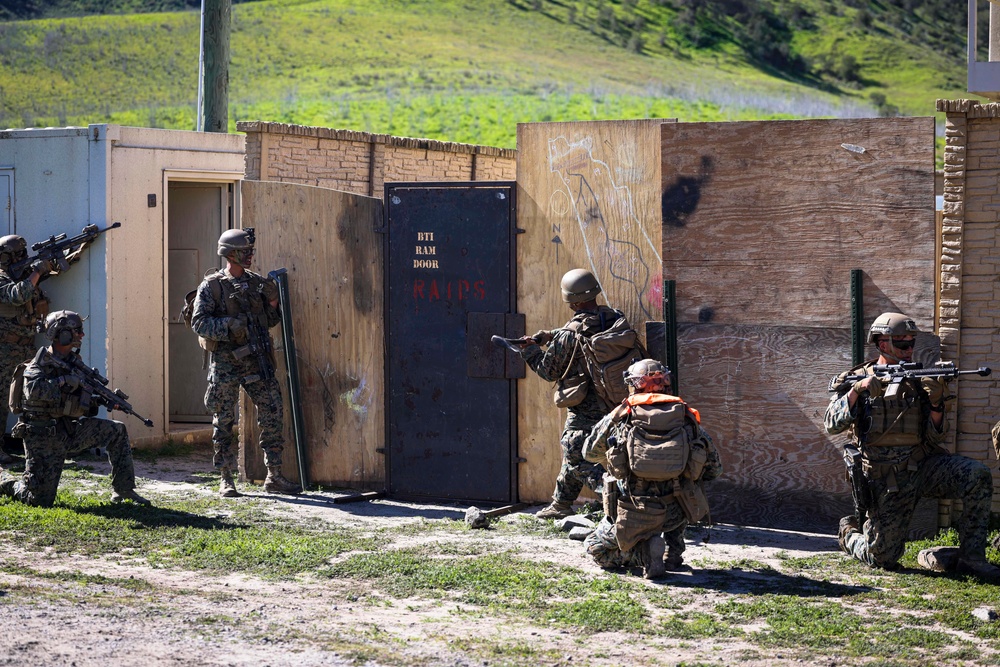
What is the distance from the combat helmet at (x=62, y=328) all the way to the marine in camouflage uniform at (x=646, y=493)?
375 cm

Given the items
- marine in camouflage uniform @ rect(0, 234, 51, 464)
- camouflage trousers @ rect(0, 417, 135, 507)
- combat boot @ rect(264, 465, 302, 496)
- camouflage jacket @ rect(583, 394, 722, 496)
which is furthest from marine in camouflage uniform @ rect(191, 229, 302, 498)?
camouflage jacket @ rect(583, 394, 722, 496)

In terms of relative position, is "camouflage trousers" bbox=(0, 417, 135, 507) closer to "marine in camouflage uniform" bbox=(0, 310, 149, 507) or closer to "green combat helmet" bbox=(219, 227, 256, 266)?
"marine in camouflage uniform" bbox=(0, 310, 149, 507)

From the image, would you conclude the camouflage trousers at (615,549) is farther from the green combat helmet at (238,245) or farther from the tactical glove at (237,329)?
the green combat helmet at (238,245)

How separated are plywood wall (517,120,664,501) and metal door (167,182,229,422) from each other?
467 cm

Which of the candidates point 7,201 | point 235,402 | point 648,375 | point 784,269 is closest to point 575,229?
point 784,269

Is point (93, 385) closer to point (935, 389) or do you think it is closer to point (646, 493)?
point (646, 493)

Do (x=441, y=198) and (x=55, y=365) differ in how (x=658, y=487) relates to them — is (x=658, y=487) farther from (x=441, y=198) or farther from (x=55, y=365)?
(x=55, y=365)

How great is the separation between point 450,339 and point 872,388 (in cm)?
317

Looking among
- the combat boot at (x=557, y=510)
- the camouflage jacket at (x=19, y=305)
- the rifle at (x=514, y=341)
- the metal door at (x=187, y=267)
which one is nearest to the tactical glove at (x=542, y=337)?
the rifle at (x=514, y=341)

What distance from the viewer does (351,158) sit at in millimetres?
11836

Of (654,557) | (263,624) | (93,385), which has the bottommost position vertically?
(263,624)

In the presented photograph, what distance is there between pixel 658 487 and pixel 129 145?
6453 mm

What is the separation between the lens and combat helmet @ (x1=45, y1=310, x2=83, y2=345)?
334 inches

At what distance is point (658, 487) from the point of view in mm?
6871
